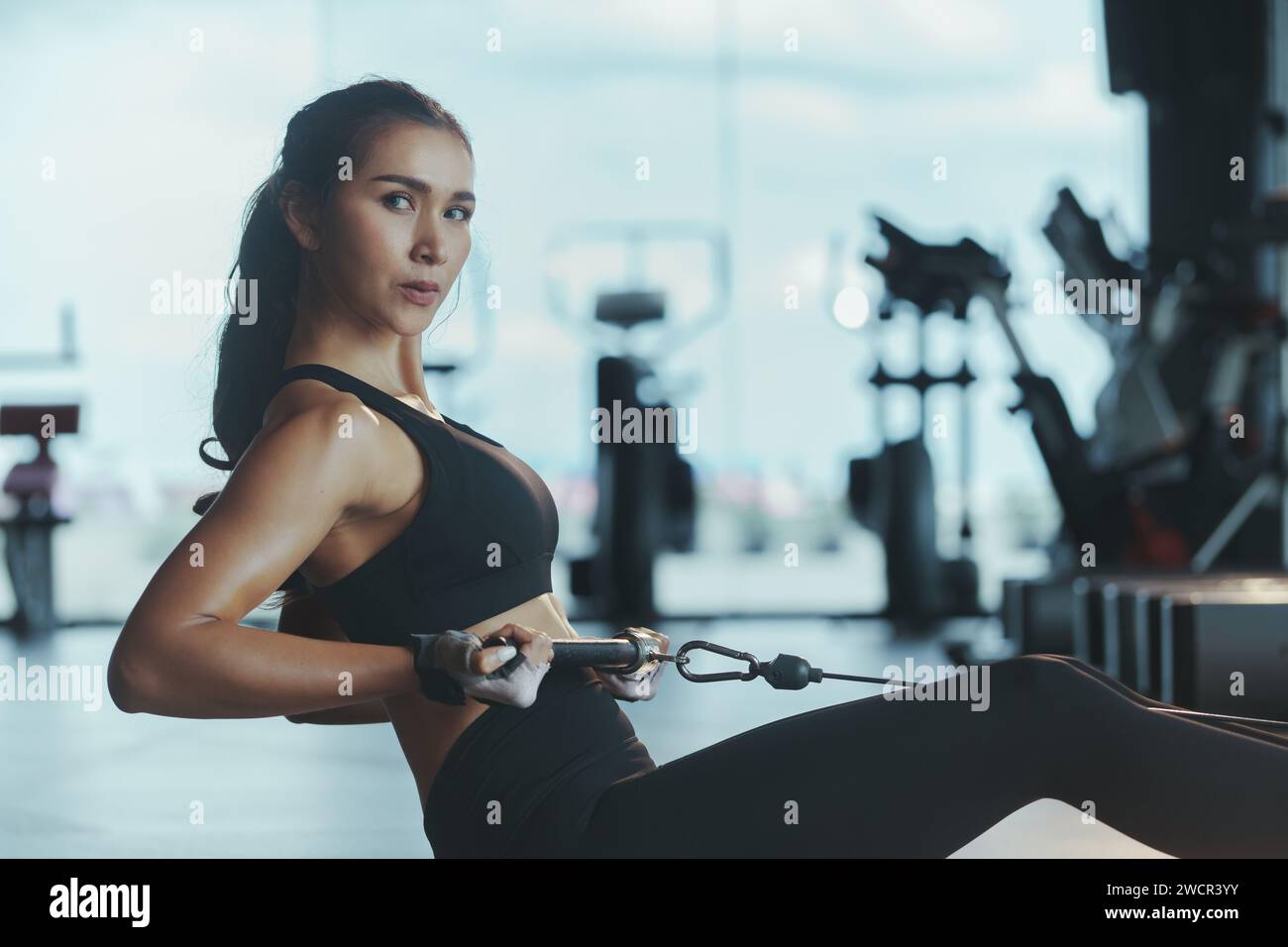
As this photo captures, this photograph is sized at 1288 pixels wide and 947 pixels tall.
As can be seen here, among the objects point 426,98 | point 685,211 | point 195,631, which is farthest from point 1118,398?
point 195,631

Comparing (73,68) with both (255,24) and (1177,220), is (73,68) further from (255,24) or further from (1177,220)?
(1177,220)

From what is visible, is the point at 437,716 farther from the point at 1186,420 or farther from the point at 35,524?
the point at 1186,420

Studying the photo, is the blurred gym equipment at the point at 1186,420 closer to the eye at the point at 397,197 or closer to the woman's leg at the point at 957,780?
the woman's leg at the point at 957,780

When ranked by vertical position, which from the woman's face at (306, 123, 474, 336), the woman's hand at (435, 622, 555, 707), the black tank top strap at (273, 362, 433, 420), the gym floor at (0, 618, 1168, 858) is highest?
the woman's face at (306, 123, 474, 336)

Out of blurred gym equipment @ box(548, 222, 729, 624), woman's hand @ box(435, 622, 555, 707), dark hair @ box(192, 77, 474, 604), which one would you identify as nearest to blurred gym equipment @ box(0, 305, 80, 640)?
blurred gym equipment @ box(548, 222, 729, 624)

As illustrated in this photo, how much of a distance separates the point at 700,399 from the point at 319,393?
4499 mm

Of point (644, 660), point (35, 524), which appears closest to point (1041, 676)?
point (644, 660)

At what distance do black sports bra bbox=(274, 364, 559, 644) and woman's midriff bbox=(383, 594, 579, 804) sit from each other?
0.05ft

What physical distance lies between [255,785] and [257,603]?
55.7 inches

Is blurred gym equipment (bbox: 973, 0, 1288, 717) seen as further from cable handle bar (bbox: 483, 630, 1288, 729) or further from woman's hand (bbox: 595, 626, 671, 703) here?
woman's hand (bbox: 595, 626, 671, 703)

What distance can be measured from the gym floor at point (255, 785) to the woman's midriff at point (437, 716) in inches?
26.1

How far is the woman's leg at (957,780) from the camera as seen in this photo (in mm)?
1004

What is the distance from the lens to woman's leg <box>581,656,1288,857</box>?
1004 mm

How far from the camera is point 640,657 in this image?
1.09m
